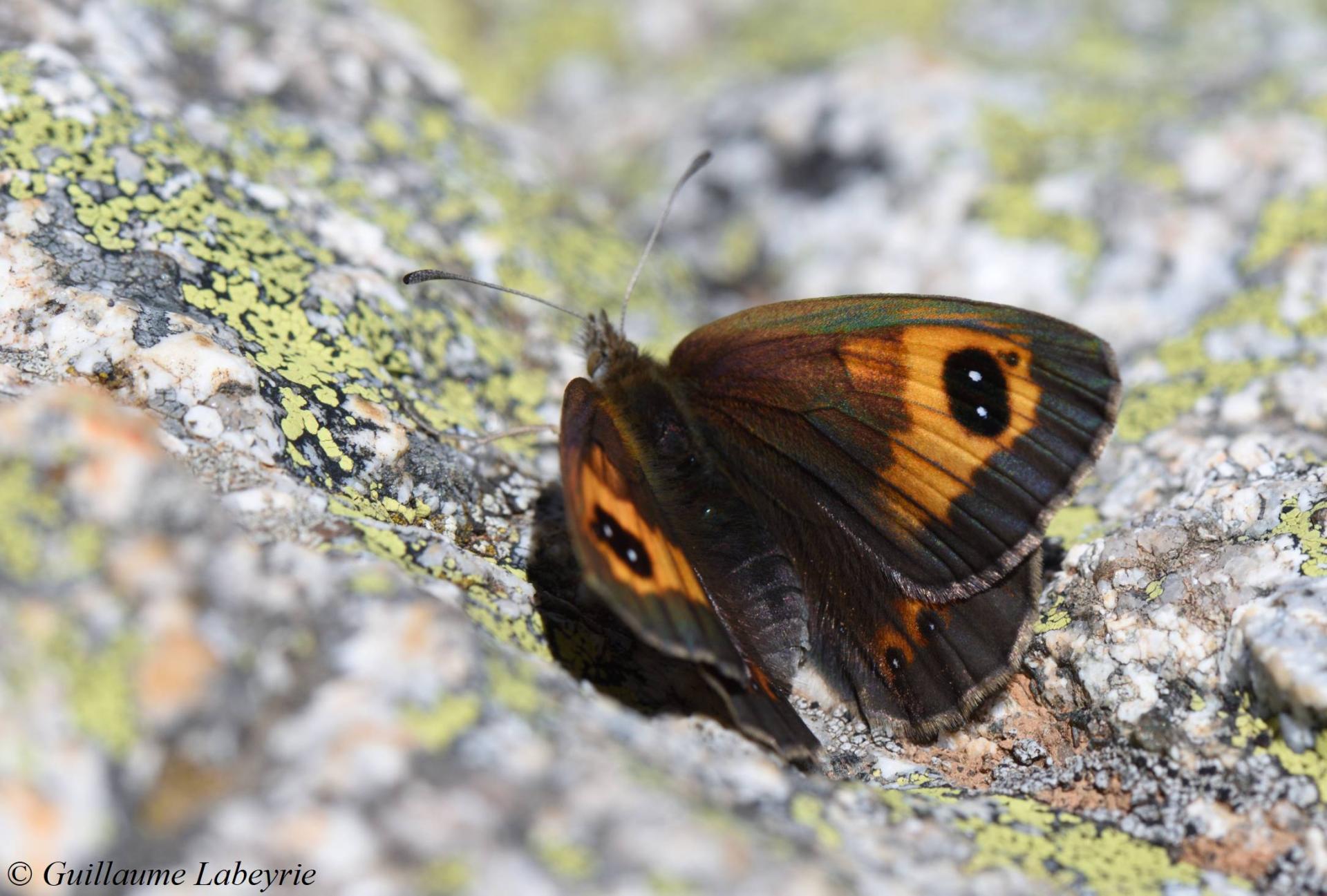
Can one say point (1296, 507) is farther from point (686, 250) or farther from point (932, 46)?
point (932, 46)

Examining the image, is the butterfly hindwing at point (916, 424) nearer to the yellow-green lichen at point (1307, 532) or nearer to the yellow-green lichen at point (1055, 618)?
the yellow-green lichen at point (1055, 618)

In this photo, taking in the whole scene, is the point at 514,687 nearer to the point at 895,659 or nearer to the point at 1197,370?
the point at 895,659

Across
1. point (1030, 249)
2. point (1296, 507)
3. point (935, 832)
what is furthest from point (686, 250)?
point (935, 832)

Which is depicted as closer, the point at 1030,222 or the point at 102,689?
the point at 102,689

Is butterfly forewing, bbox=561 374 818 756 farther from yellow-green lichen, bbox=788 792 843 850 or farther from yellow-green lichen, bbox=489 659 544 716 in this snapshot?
yellow-green lichen, bbox=489 659 544 716

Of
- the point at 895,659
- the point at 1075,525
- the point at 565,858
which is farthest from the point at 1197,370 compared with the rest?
the point at 565,858

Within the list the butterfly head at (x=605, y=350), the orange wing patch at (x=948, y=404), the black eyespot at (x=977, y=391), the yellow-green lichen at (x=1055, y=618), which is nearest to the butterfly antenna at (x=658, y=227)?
the butterfly head at (x=605, y=350)
